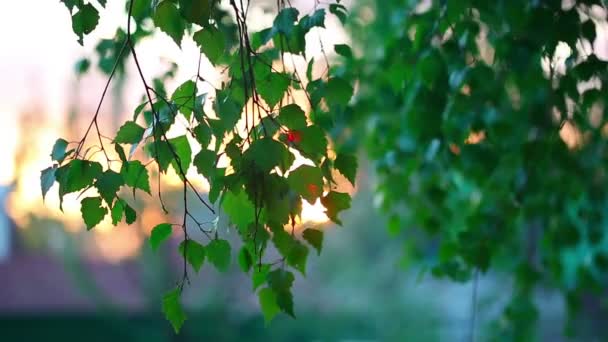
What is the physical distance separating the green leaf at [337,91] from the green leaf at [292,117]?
0.18m

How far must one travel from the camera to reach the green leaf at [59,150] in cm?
77

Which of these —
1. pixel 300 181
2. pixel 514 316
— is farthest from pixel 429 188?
pixel 300 181

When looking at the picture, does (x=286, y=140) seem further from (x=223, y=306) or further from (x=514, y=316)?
(x=223, y=306)

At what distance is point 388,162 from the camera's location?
5.04 feet

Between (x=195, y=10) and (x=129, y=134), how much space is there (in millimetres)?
147

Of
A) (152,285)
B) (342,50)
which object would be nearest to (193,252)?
(342,50)

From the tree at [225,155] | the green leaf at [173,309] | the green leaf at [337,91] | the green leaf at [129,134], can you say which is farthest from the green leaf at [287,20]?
the green leaf at [173,309]

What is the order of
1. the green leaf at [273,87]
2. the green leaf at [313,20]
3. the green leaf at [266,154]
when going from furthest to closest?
1. the green leaf at [313,20]
2. the green leaf at [273,87]
3. the green leaf at [266,154]

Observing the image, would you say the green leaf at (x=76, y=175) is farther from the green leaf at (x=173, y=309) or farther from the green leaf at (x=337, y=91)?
the green leaf at (x=337, y=91)

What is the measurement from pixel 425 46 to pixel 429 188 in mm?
429

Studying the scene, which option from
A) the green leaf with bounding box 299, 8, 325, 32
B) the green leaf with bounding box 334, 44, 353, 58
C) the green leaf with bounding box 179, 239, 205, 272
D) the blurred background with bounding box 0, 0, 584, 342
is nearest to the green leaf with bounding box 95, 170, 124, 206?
the green leaf with bounding box 179, 239, 205, 272

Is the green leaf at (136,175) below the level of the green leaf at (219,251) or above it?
above

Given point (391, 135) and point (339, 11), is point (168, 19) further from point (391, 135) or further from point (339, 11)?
point (391, 135)

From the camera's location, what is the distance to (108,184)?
75 centimetres
